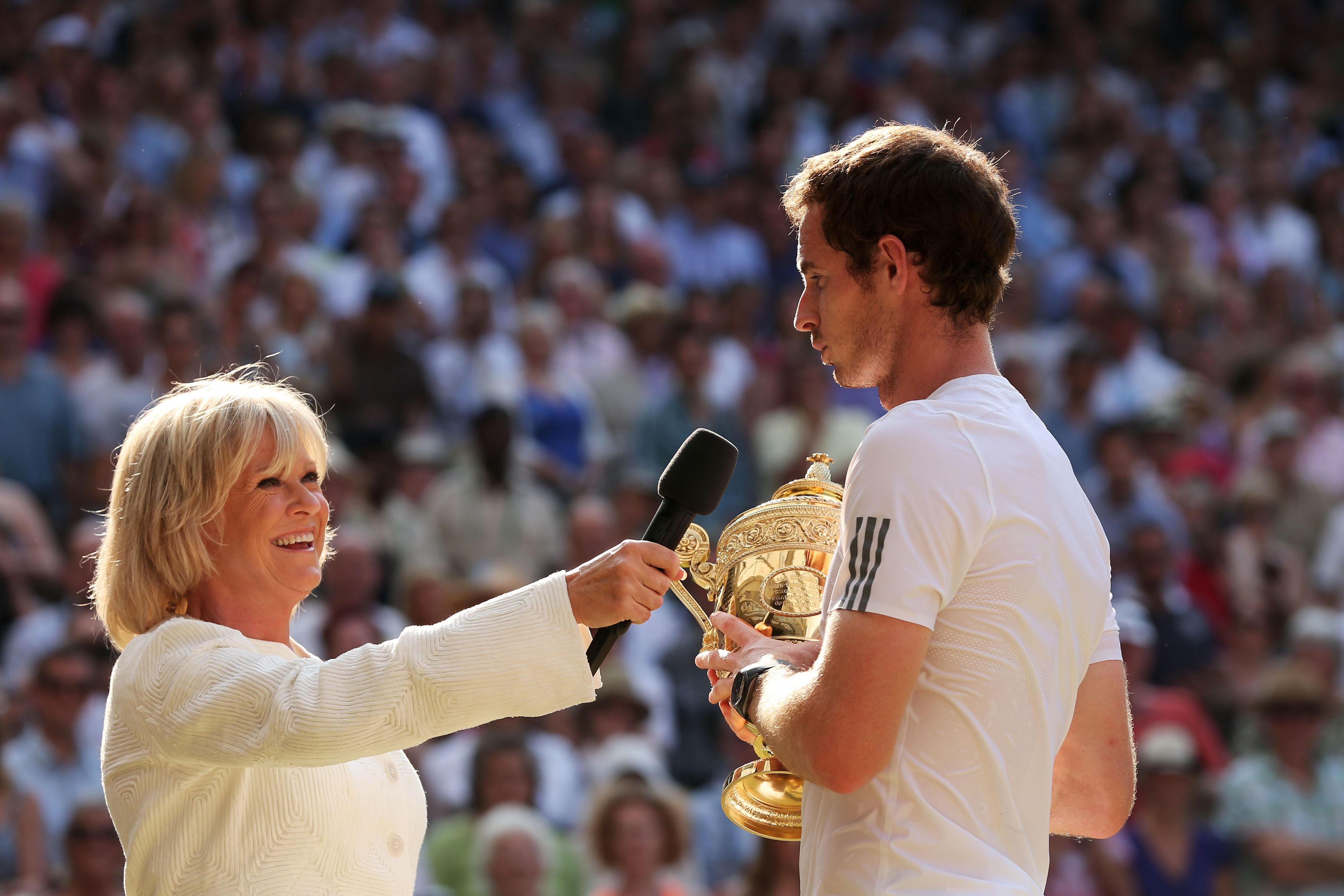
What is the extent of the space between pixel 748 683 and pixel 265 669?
828mm

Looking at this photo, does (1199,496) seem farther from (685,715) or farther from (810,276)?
(810,276)

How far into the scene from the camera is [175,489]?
3094 millimetres

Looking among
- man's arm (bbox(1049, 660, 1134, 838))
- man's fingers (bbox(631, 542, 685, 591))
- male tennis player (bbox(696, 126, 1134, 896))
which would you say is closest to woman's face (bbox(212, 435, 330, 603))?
man's fingers (bbox(631, 542, 685, 591))

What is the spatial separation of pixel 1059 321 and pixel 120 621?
873 centimetres

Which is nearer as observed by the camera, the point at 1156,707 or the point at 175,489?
the point at 175,489

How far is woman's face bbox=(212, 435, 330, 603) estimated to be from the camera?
123 inches

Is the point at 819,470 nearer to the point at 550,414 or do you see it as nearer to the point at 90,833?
the point at 90,833

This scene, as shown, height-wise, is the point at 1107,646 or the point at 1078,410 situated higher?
the point at 1107,646

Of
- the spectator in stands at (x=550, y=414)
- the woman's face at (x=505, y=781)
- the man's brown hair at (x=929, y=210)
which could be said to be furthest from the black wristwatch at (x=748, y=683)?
the spectator in stands at (x=550, y=414)

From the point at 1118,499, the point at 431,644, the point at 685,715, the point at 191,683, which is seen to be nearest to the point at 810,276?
the point at 431,644

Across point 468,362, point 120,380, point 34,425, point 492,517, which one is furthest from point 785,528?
point 468,362

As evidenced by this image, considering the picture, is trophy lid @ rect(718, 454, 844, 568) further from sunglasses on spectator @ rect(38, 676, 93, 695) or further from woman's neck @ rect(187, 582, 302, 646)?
sunglasses on spectator @ rect(38, 676, 93, 695)

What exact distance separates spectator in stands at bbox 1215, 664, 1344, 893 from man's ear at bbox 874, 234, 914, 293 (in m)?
5.18

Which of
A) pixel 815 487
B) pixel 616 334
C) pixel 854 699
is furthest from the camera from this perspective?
pixel 616 334
